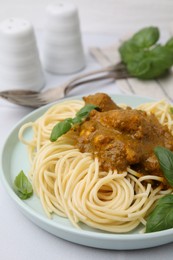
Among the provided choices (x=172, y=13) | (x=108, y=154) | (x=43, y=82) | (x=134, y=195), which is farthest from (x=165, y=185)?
(x=172, y=13)

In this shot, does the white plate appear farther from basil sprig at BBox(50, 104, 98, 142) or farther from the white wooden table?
basil sprig at BBox(50, 104, 98, 142)

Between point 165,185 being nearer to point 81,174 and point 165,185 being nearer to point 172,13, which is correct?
point 81,174

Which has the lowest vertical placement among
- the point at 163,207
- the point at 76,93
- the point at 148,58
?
the point at 76,93


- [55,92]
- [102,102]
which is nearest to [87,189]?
[102,102]

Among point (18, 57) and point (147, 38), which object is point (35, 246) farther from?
point (147, 38)

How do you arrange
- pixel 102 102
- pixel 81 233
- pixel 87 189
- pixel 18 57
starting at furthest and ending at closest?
pixel 18 57, pixel 102 102, pixel 87 189, pixel 81 233

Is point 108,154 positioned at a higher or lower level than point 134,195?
higher
